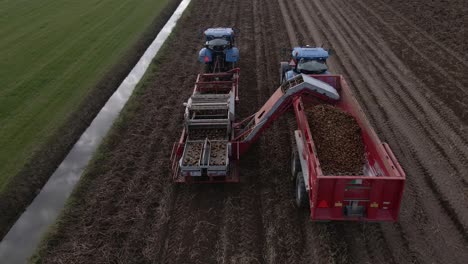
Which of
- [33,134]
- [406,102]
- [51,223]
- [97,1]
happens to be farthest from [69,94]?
[97,1]

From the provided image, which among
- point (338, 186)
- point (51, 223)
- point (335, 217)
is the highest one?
point (338, 186)

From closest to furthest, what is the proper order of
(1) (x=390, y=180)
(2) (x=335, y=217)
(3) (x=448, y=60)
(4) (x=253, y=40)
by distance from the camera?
(1) (x=390, y=180), (2) (x=335, y=217), (3) (x=448, y=60), (4) (x=253, y=40)

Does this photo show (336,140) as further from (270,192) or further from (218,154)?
(218,154)

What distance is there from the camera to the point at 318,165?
23.3ft

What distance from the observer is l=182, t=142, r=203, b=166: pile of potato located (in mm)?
8984

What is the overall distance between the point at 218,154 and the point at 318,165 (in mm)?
2979

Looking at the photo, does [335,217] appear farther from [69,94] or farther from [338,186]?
[69,94]

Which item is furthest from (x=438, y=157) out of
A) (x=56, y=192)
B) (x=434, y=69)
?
(x=56, y=192)

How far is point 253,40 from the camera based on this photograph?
61.5 feet

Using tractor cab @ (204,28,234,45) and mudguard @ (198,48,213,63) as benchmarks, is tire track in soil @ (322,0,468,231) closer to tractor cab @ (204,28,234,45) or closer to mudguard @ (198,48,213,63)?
tractor cab @ (204,28,234,45)

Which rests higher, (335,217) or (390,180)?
(390,180)

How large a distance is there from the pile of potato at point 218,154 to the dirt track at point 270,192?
2.49ft

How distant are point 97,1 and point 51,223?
2186cm

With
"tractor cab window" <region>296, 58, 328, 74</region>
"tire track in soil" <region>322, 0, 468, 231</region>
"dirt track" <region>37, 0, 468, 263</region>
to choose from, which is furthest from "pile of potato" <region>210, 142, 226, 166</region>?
"tire track in soil" <region>322, 0, 468, 231</region>
